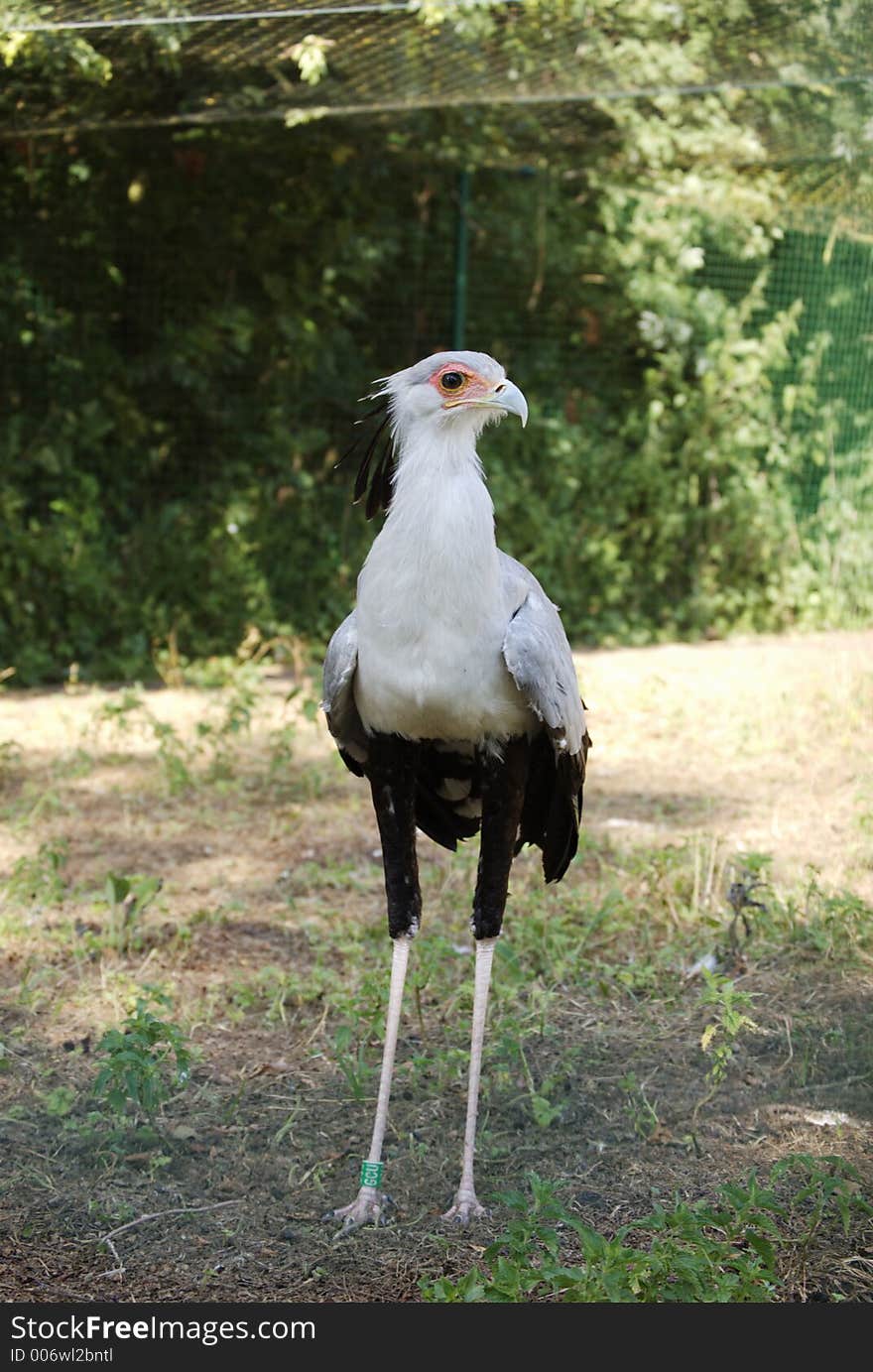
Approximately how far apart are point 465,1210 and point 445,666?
3.82 feet

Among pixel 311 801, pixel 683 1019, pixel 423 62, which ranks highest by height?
pixel 423 62

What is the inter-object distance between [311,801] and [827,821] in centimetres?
203

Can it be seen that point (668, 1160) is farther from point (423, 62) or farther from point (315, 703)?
point (423, 62)

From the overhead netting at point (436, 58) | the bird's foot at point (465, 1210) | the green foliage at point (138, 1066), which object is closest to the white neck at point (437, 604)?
the green foliage at point (138, 1066)

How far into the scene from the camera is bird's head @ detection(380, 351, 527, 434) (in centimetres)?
297

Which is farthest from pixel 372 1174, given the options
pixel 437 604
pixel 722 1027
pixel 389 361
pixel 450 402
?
pixel 389 361

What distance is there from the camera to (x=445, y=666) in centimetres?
292

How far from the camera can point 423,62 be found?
586cm

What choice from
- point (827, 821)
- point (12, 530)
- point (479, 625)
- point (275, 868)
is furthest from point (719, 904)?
point (12, 530)

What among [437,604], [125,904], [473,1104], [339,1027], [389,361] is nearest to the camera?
[437,604]

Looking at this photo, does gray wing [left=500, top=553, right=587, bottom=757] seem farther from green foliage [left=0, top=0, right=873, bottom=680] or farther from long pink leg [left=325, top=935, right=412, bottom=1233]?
green foliage [left=0, top=0, right=873, bottom=680]

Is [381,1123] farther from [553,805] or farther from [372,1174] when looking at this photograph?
[553,805]

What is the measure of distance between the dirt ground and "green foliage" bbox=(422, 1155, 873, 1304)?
86mm

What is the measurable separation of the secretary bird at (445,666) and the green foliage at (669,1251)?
1.21 feet
